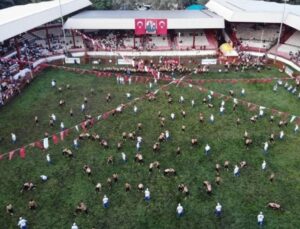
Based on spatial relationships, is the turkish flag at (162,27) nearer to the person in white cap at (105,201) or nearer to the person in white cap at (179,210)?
the person in white cap at (105,201)

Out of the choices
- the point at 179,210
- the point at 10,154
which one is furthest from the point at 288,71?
the point at 10,154

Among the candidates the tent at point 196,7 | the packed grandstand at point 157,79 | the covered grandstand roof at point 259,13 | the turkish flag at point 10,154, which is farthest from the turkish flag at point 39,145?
the tent at point 196,7

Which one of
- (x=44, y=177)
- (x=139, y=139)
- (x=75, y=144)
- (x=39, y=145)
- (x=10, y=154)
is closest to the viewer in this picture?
(x=44, y=177)

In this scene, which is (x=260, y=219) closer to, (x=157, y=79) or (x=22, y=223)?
(x=22, y=223)

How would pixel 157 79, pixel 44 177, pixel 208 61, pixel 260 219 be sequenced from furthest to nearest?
pixel 208 61
pixel 157 79
pixel 44 177
pixel 260 219

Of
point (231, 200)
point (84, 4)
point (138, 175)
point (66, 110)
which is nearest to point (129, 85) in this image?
point (66, 110)

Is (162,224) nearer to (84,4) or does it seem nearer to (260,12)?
(260,12)
